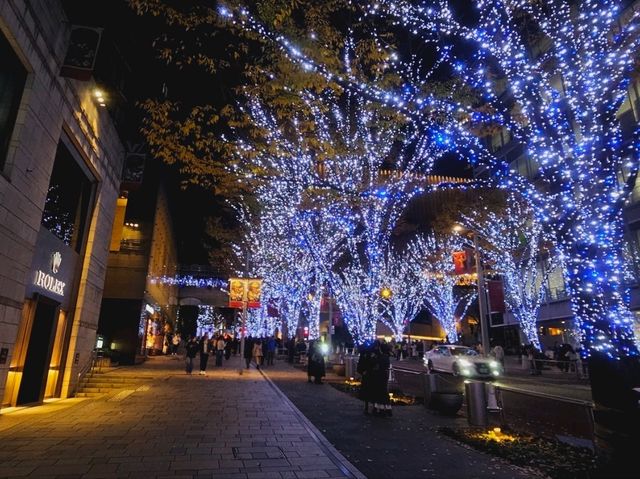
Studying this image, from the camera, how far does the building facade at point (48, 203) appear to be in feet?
24.6

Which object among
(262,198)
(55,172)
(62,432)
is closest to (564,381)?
(262,198)

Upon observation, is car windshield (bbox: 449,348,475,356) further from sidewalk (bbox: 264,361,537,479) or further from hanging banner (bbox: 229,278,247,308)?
sidewalk (bbox: 264,361,537,479)

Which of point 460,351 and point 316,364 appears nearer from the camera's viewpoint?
point 316,364

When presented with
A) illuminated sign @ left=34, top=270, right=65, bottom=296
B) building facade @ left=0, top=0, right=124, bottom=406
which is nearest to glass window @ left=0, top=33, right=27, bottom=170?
building facade @ left=0, top=0, right=124, bottom=406

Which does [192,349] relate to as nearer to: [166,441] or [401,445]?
[166,441]

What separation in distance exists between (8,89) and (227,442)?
289 inches

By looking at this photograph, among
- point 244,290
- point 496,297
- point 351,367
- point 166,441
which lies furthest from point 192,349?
point 496,297

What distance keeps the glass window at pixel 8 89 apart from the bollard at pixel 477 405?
9329 mm

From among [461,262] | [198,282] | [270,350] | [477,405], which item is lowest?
[477,405]

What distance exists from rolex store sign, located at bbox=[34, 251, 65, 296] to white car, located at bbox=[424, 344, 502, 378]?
15550 millimetres

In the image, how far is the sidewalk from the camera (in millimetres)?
5191

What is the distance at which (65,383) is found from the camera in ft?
36.8

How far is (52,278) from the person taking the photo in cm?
991

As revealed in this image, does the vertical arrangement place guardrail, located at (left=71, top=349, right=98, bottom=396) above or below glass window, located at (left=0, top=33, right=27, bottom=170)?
below
